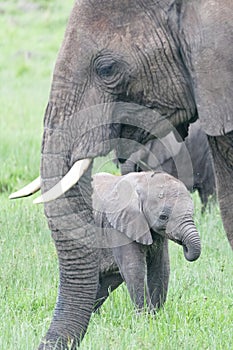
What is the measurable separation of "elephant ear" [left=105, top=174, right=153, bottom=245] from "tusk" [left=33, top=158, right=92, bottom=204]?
5.60 ft

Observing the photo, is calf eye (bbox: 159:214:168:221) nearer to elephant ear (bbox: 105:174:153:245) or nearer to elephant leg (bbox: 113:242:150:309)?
elephant ear (bbox: 105:174:153:245)

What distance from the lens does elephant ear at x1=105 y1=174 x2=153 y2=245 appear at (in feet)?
16.6

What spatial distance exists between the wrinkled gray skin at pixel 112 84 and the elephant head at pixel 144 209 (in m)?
1.34

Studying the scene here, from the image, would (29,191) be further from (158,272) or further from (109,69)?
(158,272)

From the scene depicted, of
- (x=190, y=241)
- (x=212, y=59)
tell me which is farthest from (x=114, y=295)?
Answer: (x=212, y=59)

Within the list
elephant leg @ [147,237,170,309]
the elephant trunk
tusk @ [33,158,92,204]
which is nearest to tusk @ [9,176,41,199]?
tusk @ [33,158,92,204]

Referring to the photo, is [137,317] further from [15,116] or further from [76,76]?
[15,116]

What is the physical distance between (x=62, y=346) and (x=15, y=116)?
8.40 meters

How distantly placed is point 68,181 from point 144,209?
1.86 meters

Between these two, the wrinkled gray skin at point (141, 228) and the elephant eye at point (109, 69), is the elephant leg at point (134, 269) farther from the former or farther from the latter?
the elephant eye at point (109, 69)

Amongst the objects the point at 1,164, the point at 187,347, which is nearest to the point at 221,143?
the point at 187,347

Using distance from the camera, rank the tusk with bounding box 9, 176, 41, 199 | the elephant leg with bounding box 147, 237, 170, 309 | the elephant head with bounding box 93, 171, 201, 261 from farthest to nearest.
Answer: the elephant leg with bounding box 147, 237, 170, 309, the elephant head with bounding box 93, 171, 201, 261, the tusk with bounding box 9, 176, 41, 199

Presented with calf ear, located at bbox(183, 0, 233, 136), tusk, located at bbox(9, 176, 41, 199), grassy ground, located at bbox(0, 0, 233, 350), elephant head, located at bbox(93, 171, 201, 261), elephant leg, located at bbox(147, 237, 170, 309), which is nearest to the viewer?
calf ear, located at bbox(183, 0, 233, 136)

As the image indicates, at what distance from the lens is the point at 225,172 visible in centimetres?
375
